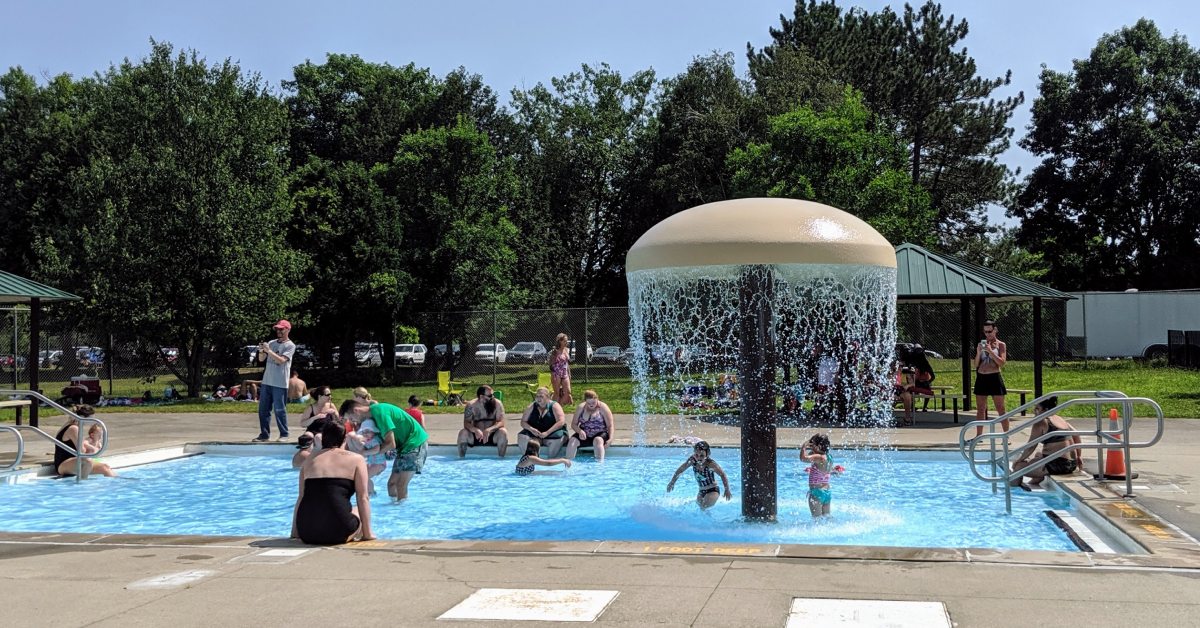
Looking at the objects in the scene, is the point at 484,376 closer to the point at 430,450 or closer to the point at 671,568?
the point at 430,450

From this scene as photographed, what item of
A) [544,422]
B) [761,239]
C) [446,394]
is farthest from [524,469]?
[446,394]

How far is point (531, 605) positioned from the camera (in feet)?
20.3

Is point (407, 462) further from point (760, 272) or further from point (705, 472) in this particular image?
point (760, 272)

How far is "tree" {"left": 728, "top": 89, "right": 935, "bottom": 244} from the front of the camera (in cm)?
3316

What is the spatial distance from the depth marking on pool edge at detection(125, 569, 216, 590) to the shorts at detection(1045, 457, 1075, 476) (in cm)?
931

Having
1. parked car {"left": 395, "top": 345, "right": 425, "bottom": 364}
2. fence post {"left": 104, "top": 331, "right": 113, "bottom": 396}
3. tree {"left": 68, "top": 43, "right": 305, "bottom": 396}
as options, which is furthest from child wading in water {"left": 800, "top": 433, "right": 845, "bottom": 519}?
parked car {"left": 395, "top": 345, "right": 425, "bottom": 364}

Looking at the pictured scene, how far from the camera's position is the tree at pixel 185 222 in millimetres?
28406

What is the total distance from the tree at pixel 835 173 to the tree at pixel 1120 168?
22821 mm

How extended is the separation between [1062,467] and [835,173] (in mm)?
22403

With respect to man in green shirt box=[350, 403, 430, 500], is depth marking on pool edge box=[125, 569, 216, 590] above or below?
below

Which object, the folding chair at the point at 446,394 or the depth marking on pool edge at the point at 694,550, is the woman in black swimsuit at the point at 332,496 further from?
the folding chair at the point at 446,394

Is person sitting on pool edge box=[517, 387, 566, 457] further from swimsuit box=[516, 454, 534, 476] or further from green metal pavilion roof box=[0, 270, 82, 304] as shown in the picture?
green metal pavilion roof box=[0, 270, 82, 304]

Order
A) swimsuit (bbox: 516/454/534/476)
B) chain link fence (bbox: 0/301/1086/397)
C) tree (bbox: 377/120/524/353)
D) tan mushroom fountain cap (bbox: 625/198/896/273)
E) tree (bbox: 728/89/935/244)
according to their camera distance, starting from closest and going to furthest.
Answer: tan mushroom fountain cap (bbox: 625/198/896/273), swimsuit (bbox: 516/454/534/476), chain link fence (bbox: 0/301/1086/397), tree (bbox: 728/89/935/244), tree (bbox: 377/120/524/353)

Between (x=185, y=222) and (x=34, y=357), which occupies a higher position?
(x=185, y=222)
